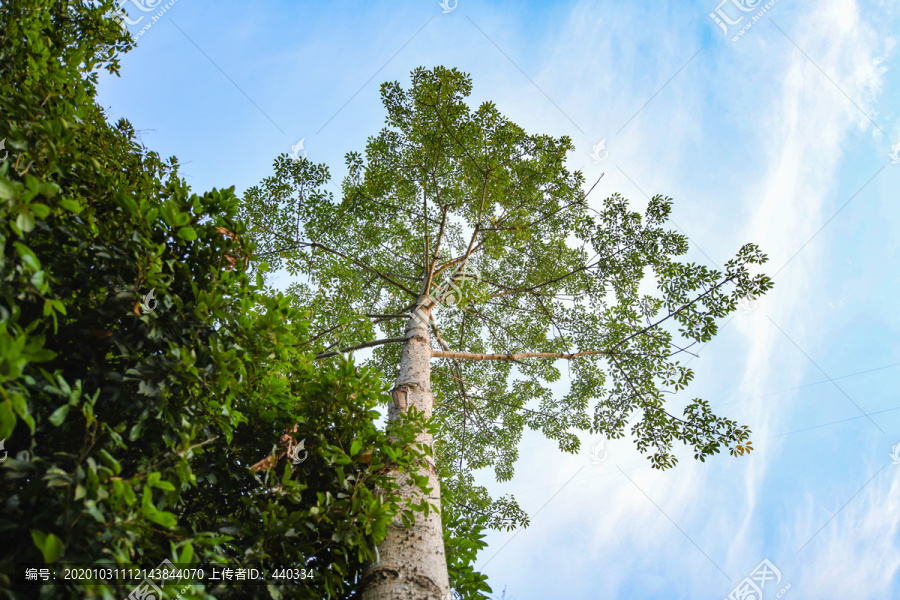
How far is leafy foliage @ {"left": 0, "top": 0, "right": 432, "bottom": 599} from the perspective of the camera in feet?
4.72

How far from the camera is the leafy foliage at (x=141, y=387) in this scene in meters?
1.44

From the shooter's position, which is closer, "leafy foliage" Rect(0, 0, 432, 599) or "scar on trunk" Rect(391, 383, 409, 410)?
"leafy foliage" Rect(0, 0, 432, 599)

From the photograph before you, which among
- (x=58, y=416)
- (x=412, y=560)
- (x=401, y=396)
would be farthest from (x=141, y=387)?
(x=401, y=396)

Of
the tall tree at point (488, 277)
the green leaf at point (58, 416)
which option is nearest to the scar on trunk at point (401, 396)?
the tall tree at point (488, 277)

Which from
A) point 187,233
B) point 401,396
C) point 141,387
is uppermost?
point 401,396

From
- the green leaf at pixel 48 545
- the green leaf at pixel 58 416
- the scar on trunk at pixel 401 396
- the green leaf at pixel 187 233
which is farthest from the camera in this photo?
the scar on trunk at pixel 401 396

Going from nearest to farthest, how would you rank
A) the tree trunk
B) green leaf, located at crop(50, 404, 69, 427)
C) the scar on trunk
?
green leaf, located at crop(50, 404, 69, 427)
the tree trunk
the scar on trunk

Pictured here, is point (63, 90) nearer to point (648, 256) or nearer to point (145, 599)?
point (145, 599)

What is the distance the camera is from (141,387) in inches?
71.1

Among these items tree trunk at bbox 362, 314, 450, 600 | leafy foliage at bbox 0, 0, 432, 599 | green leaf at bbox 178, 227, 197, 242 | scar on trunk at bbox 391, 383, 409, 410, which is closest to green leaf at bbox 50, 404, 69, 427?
leafy foliage at bbox 0, 0, 432, 599

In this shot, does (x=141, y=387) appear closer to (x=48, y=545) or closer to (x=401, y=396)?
(x=48, y=545)

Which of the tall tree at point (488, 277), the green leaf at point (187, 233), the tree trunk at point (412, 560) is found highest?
the tall tree at point (488, 277)

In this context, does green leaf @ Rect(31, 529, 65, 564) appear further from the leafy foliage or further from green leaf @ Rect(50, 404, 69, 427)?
green leaf @ Rect(50, 404, 69, 427)

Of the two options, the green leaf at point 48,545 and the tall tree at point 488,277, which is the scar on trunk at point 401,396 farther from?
the green leaf at point 48,545
